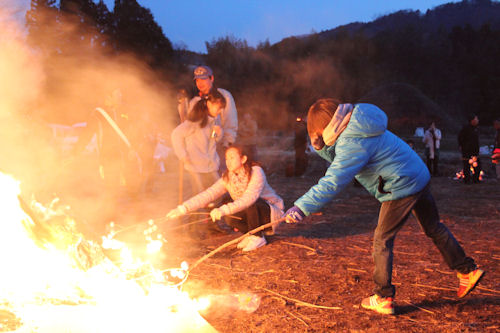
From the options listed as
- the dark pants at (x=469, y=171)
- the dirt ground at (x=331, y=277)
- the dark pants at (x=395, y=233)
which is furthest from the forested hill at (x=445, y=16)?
the dark pants at (x=395, y=233)

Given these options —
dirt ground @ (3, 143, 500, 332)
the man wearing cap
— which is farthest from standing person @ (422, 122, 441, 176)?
the man wearing cap

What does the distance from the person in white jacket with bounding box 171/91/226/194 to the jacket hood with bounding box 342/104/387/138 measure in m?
2.72

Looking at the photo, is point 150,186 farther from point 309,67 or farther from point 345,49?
point 345,49

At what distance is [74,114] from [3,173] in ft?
44.8

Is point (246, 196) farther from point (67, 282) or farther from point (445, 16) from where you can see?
point (445, 16)

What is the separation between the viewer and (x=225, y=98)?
18.9 ft

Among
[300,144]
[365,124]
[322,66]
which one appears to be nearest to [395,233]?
[365,124]

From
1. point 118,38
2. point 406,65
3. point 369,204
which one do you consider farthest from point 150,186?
point 406,65

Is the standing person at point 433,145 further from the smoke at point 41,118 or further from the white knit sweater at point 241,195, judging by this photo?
the white knit sweater at point 241,195

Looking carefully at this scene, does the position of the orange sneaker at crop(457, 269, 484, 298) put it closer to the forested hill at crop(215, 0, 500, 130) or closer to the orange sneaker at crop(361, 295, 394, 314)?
the orange sneaker at crop(361, 295, 394, 314)

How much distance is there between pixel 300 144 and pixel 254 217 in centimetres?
819

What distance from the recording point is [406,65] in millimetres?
39031

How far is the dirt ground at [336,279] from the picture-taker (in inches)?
125

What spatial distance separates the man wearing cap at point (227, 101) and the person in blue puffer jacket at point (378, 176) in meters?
2.55
